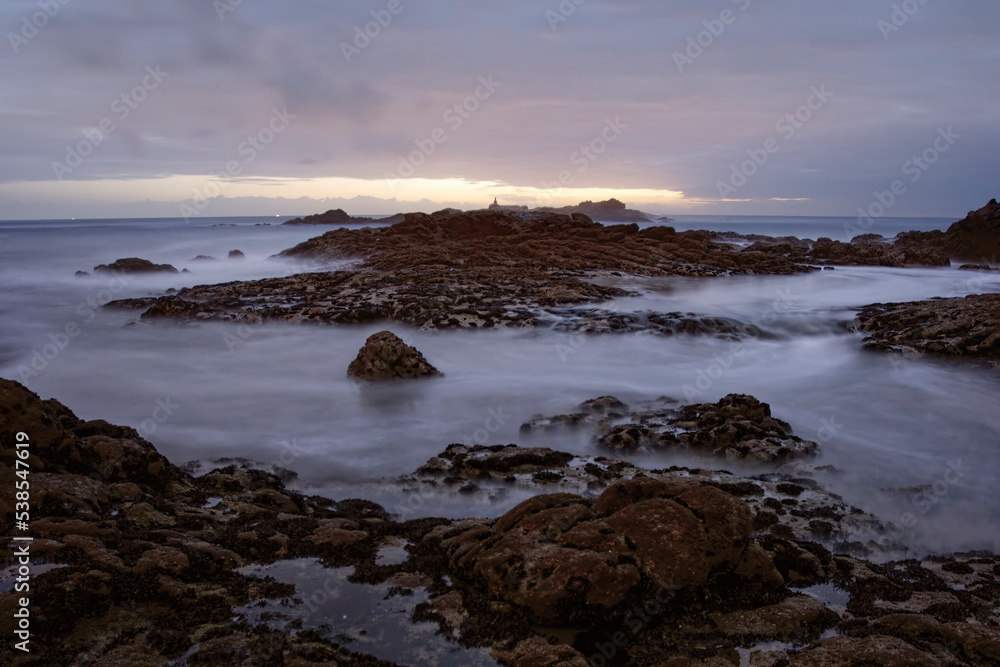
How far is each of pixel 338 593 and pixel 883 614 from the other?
139 inches

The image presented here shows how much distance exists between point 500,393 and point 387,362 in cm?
224

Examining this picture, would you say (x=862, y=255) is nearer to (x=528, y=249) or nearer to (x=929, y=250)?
(x=929, y=250)

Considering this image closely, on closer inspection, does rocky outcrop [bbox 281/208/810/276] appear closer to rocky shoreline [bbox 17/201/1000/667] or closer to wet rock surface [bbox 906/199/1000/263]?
wet rock surface [bbox 906/199/1000/263]

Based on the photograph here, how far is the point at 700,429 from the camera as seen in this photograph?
8047 mm

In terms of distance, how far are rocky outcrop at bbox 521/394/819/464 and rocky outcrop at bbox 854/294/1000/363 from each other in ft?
23.9

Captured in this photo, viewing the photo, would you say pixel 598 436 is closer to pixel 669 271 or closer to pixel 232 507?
pixel 232 507

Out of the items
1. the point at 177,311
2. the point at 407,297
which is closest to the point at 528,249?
the point at 407,297

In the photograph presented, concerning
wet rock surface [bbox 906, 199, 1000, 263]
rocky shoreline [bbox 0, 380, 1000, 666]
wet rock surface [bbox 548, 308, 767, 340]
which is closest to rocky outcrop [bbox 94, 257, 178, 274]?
wet rock surface [bbox 548, 308, 767, 340]

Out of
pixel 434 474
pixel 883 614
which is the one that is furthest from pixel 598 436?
pixel 883 614

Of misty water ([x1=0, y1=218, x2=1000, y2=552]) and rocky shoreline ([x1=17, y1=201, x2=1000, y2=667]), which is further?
misty water ([x1=0, y1=218, x2=1000, y2=552])

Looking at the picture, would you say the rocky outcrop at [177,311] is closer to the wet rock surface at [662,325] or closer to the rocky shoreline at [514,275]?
the rocky shoreline at [514,275]

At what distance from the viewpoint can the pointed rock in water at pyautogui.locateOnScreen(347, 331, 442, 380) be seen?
36.8 ft

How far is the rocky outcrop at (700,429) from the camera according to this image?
7.45 meters

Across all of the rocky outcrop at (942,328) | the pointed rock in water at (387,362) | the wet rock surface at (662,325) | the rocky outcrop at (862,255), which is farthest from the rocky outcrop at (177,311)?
the rocky outcrop at (862,255)
